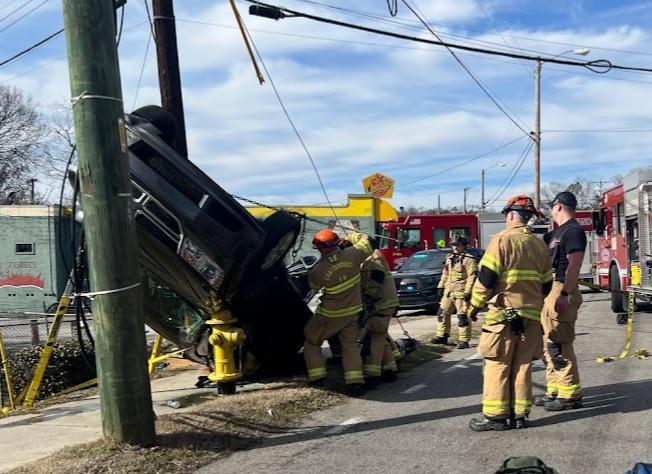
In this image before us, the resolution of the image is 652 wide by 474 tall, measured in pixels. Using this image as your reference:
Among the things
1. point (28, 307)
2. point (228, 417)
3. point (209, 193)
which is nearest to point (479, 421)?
point (228, 417)

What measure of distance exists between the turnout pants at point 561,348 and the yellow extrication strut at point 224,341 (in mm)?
2842

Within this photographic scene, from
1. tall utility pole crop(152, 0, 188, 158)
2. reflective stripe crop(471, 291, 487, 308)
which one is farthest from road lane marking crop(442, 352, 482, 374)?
tall utility pole crop(152, 0, 188, 158)

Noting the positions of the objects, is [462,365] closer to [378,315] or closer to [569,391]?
[378,315]

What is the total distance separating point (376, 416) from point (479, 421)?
98cm

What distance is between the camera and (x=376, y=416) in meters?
6.20

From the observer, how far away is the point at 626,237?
14.2 meters

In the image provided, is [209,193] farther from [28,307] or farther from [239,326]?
[28,307]

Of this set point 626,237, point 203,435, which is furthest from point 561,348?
point 626,237

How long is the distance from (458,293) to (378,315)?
133 inches

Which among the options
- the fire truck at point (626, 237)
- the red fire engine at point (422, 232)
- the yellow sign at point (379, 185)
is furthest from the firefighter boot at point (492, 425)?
the yellow sign at point (379, 185)

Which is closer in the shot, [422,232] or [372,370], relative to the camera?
[372,370]

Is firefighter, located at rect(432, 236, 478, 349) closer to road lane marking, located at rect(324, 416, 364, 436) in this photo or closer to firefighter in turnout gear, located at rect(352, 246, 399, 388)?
firefighter in turnout gear, located at rect(352, 246, 399, 388)

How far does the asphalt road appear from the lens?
4781 millimetres

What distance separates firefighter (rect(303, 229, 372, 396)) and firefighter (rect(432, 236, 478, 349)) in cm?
367
